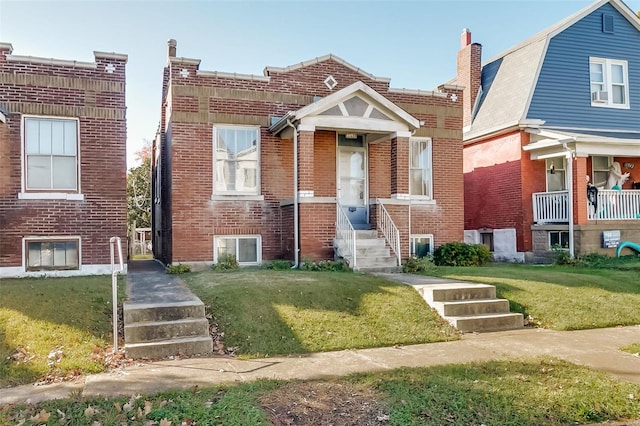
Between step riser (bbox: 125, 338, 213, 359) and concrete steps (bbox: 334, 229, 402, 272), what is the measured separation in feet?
18.6

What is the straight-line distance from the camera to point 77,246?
37.7 feet

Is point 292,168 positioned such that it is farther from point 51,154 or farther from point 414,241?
point 51,154

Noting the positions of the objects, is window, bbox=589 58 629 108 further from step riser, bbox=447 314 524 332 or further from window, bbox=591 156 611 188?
step riser, bbox=447 314 524 332

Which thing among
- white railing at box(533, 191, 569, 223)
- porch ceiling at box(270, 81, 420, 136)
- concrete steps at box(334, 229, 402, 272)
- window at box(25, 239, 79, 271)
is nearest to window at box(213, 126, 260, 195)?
porch ceiling at box(270, 81, 420, 136)

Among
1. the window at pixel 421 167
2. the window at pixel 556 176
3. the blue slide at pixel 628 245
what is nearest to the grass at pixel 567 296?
the window at pixel 421 167

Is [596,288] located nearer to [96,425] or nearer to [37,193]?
[96,425]

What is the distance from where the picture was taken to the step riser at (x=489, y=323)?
811 centimetres

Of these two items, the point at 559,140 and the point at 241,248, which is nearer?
the point at 241,248

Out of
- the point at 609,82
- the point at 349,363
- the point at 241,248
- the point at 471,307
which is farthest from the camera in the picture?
the point at 609,82

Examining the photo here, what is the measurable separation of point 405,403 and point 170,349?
10.7 ft

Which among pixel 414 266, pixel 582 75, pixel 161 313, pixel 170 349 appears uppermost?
pixel 582 75

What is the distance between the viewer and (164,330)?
6.89m

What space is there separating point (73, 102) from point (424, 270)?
8.89m

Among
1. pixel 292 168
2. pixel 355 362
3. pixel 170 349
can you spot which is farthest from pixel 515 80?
pixel 170 349
